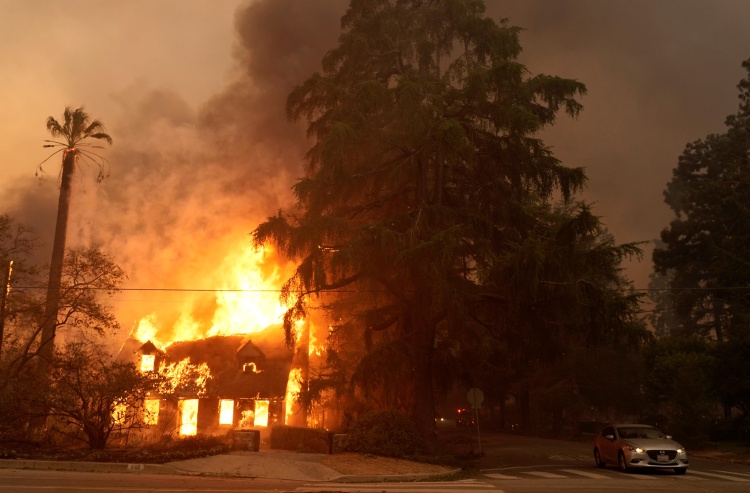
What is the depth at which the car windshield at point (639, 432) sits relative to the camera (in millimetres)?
20547

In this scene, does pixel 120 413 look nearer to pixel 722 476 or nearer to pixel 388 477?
pixel 388 477

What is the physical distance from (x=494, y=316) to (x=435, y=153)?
24.8 feet

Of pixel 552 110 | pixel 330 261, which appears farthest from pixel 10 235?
pixel 552 110

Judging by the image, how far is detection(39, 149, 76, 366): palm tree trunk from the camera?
24.4m

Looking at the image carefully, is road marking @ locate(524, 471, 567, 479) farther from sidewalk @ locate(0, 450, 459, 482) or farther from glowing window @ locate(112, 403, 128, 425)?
glowing window @ locate(112, 403, 128, 425)

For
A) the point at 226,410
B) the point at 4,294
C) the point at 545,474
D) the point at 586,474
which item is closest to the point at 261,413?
the point at 226,410

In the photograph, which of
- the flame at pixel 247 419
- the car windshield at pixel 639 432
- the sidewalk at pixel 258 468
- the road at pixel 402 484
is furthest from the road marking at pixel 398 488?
the flame at pixel 247 419

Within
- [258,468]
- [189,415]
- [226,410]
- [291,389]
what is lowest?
[258,468]

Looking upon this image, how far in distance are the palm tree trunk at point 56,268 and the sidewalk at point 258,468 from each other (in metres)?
6.17

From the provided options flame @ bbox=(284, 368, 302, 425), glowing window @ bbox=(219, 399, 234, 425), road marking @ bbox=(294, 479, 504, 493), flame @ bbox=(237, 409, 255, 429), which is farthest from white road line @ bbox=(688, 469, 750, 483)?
glowing window @ bbox=(219, 399, 234, 425)

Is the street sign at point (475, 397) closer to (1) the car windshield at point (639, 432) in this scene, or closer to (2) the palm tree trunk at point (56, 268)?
(1) the car windshield at point (639, 432)

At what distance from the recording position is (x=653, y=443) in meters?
19.4

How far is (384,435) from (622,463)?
26.2 feet

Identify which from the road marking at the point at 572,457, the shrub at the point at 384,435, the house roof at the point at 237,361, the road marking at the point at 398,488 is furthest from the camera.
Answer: the house roof at the point at 237,361
